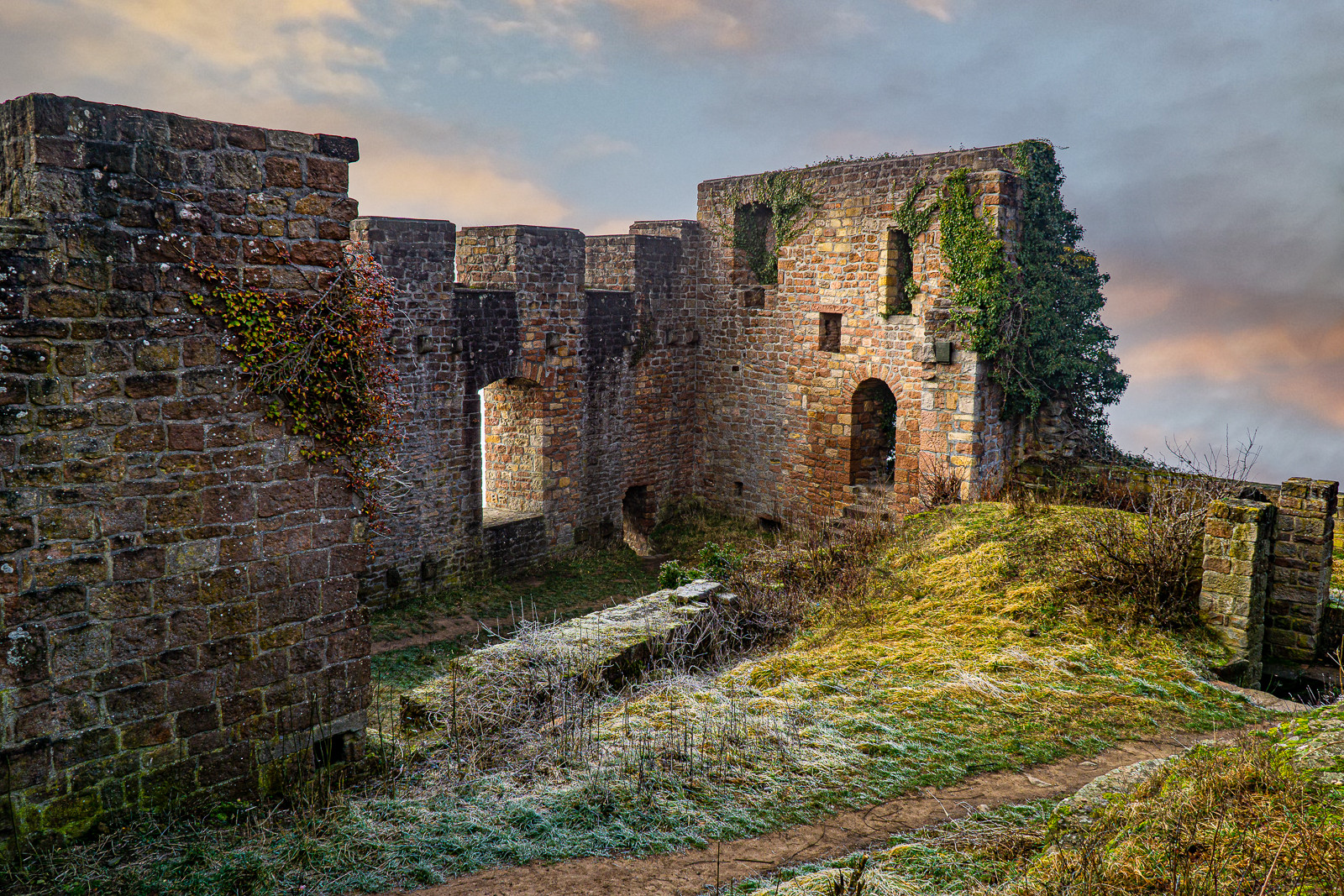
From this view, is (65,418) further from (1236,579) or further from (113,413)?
(1236,579)

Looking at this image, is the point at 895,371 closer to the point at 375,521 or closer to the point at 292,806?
the point at 375,521

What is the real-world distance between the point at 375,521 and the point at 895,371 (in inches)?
338

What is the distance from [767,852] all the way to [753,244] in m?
11.6

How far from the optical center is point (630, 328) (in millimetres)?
14336

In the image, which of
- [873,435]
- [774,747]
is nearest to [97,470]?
[774,747]

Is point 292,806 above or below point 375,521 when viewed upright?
below

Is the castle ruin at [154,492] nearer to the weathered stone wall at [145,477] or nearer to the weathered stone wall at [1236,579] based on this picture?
the weathered stone wall at [145,477]

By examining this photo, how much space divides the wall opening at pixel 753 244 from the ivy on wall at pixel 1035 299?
10.8 ft

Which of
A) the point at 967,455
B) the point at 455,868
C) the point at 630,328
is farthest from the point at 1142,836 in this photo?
the point at 630,328

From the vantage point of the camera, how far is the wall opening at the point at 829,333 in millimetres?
13719

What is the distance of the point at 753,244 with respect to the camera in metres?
14.7

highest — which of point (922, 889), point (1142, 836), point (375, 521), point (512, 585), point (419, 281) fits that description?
point (419, 281)

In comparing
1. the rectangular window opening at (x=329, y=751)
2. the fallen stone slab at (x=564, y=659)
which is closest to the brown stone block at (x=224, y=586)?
the rectangular window opening at (x=329, y=751)

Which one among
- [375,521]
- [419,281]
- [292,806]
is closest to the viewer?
[292,806]
